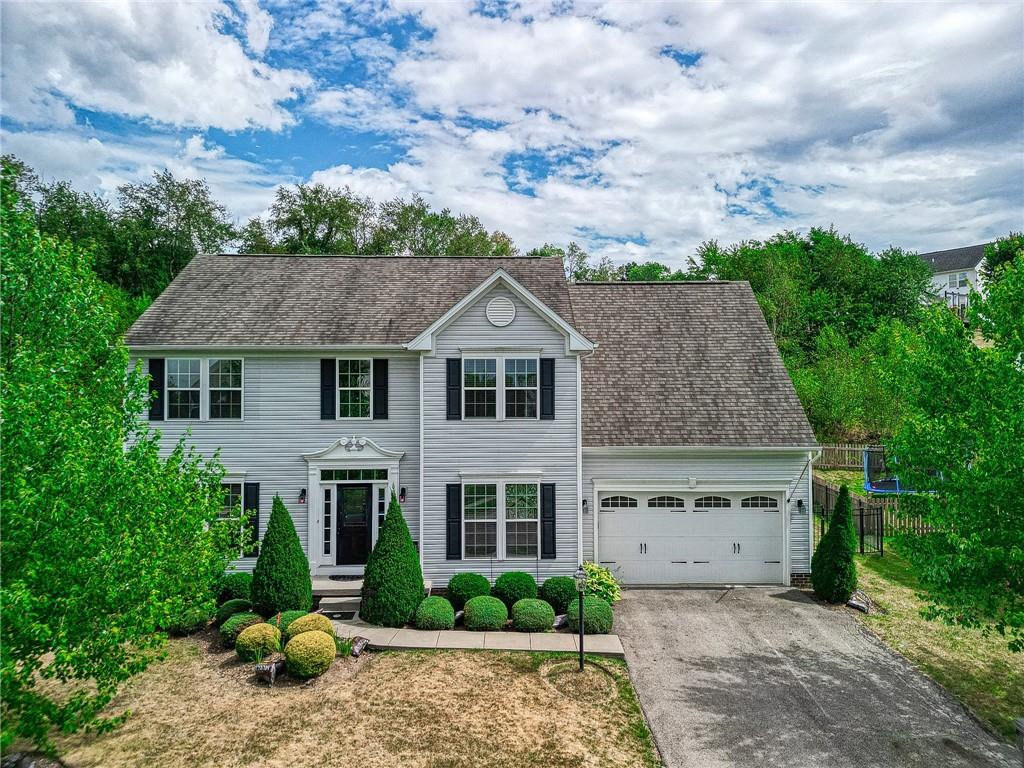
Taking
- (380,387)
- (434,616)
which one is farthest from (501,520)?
(380,387)

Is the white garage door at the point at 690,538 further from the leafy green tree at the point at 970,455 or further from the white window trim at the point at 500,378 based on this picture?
the leafy green tree at the point at 970,455

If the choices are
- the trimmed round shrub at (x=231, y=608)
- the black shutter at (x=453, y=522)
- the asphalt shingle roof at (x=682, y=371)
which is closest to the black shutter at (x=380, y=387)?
the black shutter at (x=453, y=522)

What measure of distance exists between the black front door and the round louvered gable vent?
5.46 m

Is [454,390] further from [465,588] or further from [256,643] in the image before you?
[256,643]

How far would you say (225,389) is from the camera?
15.8 m

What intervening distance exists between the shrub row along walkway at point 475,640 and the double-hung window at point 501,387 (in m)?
5.22

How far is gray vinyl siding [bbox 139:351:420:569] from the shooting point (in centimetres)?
1579

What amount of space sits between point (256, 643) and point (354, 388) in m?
6.52

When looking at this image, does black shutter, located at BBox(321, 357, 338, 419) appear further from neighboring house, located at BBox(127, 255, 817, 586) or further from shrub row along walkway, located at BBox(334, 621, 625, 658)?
shrub row along walkway, located at BBox(334, 621, 625, 658)

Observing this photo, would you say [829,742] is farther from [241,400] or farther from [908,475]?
[241,400]

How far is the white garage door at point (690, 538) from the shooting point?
1656cm

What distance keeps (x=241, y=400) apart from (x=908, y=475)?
14889mm

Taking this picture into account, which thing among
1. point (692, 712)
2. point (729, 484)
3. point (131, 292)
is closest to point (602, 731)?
point (692, 712)

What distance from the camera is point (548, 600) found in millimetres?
14445
